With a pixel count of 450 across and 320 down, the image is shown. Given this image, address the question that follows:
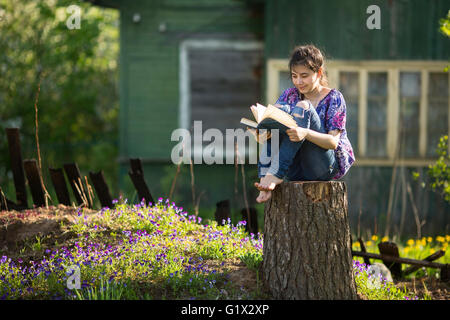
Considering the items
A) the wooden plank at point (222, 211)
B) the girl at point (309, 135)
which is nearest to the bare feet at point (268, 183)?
the girl at point (309, 135)

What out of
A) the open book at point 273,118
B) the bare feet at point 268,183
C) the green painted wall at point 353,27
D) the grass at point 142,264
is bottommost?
the grass at point 142,264

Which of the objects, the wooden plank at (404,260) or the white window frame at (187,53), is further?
the white window frame at (187,53)

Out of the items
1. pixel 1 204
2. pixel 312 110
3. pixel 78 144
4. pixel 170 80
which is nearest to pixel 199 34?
pixel 170 80

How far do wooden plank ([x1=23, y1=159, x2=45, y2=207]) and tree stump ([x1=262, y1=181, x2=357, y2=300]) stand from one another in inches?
120

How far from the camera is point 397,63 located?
854cm

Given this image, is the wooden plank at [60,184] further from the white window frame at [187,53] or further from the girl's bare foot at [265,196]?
the white window frame at [187,53]

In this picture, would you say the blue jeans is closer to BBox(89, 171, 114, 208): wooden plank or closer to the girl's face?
the girl's face

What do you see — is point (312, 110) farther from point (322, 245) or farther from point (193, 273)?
point (193, 273)

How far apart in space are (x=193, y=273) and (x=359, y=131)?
5295 mm

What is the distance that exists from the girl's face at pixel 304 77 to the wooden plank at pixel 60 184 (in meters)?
3.07

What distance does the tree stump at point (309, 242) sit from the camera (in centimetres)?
380

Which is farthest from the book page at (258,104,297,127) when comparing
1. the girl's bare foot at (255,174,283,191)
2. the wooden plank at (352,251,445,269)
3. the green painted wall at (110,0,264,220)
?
the green painted wall at (110,0,264,220)

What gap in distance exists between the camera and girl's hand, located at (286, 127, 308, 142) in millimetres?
3514

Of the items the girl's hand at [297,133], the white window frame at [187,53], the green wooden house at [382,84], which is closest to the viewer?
the girl's hand at [297,133]
